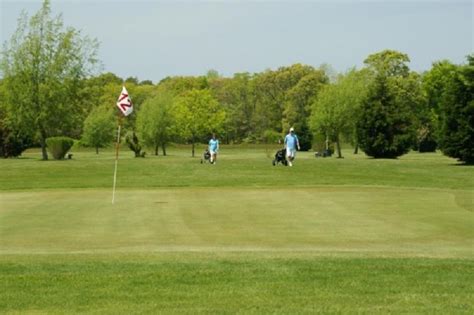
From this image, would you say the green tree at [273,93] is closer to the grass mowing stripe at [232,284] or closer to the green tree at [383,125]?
the green tree at [383,125]

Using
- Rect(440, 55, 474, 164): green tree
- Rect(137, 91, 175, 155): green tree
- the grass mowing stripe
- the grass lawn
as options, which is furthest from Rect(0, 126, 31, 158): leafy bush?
the grass mowing stripe

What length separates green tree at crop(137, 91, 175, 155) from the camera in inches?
3334

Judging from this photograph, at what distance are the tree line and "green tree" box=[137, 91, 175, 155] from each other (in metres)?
0.13

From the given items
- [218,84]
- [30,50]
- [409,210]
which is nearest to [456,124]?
[409,210]

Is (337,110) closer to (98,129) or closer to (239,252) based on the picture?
(98,129)

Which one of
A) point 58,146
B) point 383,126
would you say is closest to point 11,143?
point 58,146

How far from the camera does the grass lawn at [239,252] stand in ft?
27.3

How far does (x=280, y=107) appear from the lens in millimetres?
120312

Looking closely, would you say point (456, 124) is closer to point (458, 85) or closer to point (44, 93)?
point (458, 85)

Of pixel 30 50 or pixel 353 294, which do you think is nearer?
pixel 353 294

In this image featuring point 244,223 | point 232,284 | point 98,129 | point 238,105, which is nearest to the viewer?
point 232,284

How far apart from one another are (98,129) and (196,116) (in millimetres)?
12420

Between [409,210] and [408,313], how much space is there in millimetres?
11312

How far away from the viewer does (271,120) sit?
121 m
